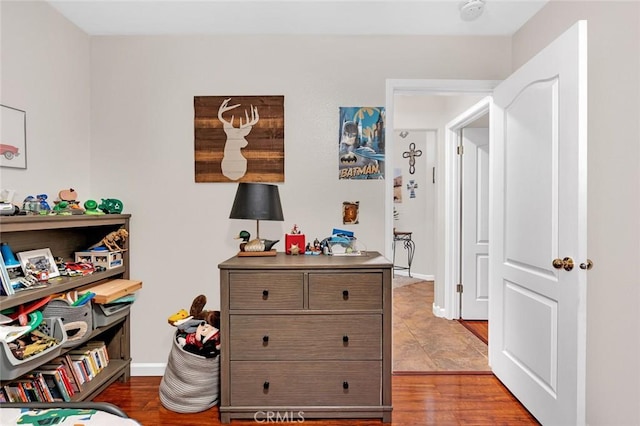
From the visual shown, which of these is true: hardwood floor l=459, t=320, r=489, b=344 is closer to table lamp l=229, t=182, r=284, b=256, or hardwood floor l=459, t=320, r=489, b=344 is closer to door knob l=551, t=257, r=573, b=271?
door knob l=551, t=257, r=573, b=271

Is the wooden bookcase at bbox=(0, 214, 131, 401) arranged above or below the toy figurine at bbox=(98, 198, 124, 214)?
below

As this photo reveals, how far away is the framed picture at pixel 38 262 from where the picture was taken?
189 centimetres

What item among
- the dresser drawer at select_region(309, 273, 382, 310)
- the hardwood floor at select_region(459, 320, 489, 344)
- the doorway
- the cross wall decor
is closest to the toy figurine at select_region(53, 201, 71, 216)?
the dresser drawer at select_region(309, 273, 382, 310)

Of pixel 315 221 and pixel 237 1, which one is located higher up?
pixel 237 1

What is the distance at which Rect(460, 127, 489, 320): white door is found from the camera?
387 centimetres

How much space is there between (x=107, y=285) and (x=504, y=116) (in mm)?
2839

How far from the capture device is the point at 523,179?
2176mm

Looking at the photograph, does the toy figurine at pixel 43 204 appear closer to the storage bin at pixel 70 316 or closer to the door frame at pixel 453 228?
the storage bin at pixel 70 316

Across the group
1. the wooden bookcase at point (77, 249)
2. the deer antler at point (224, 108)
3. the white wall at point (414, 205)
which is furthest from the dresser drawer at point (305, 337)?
the white wall at point (414, 205)

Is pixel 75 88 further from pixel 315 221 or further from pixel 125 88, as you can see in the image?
pixel 315 221

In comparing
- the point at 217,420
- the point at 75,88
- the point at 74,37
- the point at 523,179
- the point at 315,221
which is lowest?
the point at 217,420

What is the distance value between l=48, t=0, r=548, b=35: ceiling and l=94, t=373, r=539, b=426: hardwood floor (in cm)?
245

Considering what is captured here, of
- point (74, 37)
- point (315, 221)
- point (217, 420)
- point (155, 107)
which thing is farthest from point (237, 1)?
point (217, 420)

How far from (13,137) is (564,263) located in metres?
2.92
